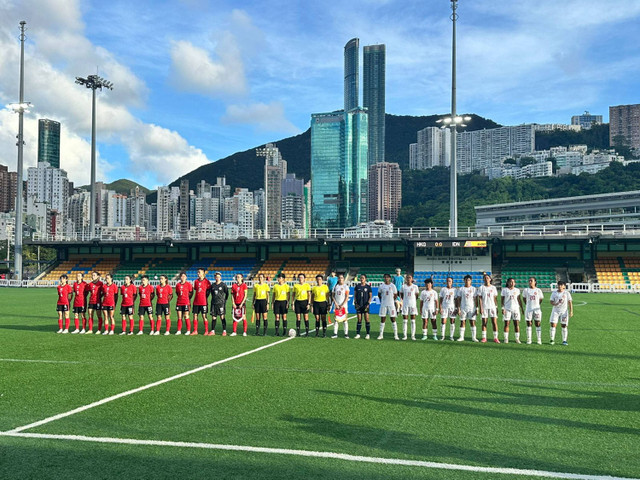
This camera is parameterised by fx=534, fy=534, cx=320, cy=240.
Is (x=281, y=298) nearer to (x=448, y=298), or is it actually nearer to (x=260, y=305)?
(x=260, y=305)

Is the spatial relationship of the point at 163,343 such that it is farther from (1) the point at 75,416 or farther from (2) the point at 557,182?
(2) the point at 557,182

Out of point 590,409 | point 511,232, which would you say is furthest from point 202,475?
point 511,232

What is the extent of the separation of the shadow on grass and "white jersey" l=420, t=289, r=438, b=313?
6769 millimetres

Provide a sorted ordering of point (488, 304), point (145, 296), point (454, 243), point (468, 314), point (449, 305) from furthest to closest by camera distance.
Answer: point (454, 243) → point (145, 296) → point (449, 305) → point (468, 314) → point (488, 304)

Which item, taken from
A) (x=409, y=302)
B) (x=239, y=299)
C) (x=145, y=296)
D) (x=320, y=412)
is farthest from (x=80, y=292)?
(x=320, y=412)

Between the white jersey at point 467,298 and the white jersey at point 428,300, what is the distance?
0.67 metres

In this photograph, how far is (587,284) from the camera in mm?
38469

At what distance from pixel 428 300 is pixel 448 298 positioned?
54 cm

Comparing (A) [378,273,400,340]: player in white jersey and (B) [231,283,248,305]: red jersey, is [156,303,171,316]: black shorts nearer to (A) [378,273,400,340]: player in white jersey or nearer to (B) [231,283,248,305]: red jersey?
(B) [231,283,248,305]: red jersey

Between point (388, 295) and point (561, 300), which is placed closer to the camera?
point (561, 300)

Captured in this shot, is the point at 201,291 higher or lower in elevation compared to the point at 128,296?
higher

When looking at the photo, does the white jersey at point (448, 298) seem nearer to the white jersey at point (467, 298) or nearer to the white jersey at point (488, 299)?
the white jersey at point (467, 298)

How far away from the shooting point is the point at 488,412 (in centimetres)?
694

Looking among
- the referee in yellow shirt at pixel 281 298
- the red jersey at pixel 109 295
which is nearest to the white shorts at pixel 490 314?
the referee in yellow shirt at pixel 281 298
